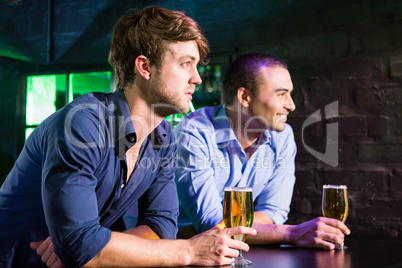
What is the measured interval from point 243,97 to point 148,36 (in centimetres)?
91

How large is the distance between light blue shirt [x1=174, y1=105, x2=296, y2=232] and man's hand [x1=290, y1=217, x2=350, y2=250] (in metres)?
0.41

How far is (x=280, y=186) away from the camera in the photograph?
2150mm

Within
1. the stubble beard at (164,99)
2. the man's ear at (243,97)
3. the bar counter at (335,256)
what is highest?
the man's ear at (243,97)

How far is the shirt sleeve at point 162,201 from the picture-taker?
1.50 meters

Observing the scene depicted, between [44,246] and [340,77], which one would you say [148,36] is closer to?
[44,246]

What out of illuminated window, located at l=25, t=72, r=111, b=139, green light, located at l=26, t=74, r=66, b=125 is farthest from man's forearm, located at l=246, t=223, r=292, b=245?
green light, located at l=26, t=74, r=66, b=125

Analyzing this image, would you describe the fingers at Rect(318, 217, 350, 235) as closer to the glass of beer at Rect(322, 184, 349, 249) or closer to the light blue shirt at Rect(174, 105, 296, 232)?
the glass of beer at Rect(322, 184, 349, 249)

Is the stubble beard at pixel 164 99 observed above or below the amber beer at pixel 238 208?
above

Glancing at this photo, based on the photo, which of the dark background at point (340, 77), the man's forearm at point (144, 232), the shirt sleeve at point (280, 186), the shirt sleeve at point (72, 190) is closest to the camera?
the shirt sleeve at point (72, 190)

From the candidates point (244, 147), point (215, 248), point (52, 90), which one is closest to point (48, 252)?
point (215, 248)

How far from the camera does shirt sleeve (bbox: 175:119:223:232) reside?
1.78 m

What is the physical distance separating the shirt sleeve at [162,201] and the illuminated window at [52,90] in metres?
1.80

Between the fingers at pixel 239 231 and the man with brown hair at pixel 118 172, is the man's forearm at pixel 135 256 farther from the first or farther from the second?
the fingers at pixel 239 231

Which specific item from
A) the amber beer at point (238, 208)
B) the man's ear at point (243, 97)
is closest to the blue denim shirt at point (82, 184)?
the amber beer at point (238, 208)
